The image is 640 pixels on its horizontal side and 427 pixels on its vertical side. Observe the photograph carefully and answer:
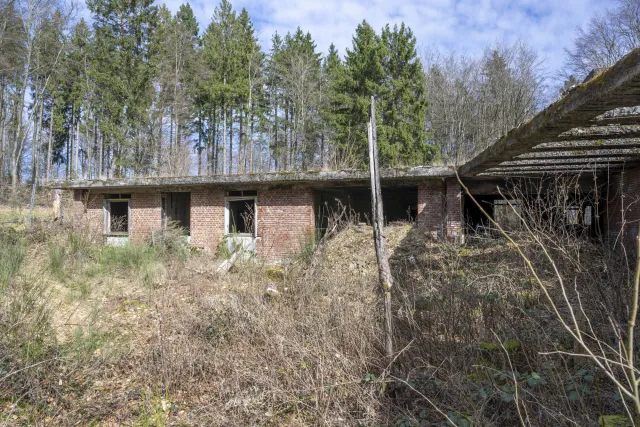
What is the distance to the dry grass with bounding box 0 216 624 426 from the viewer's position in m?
3.48

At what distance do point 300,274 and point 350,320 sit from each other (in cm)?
236

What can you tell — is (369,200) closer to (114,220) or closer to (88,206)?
(114,220)

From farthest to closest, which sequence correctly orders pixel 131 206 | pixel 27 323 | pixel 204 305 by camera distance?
pixel 131 206 < pixel 204 305 < pixel 27 323

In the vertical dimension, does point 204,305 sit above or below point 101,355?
above

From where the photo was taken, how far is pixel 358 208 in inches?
635

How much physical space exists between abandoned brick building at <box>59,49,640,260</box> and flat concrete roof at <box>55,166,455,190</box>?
0.10 feet

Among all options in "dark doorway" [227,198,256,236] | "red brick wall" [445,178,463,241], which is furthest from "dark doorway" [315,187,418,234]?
"red brick wall" [445,178,463,241]

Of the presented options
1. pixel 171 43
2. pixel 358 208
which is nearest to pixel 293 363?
pixel 358 208

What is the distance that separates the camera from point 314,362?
4.16 meters

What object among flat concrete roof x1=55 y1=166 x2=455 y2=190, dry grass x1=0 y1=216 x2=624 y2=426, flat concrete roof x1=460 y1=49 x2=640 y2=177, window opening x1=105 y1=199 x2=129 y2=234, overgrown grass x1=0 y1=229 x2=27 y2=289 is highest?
flat concrete roof x1=55 y1=166 x2=455 y2=190

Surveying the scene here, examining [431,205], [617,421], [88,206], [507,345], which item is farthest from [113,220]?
[617,421]

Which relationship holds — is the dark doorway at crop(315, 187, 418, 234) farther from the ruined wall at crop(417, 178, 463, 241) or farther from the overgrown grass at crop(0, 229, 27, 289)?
the overgrown grass at crop(0, 229, 27, 289)

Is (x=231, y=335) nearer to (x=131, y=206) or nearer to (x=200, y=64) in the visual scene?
(x=131, y=206)

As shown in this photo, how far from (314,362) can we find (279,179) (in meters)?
8.73
